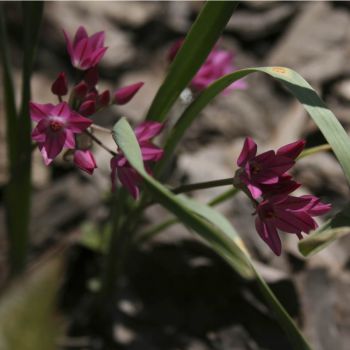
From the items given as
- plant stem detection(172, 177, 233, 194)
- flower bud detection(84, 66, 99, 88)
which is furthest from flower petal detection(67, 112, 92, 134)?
plant stem detection(172, 177, 233, 194)

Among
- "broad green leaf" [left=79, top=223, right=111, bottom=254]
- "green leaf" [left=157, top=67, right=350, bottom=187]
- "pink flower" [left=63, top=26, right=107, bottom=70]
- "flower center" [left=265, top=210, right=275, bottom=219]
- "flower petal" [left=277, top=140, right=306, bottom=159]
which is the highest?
"green leaf" [left=157, top=67, right=350, bottom=187]

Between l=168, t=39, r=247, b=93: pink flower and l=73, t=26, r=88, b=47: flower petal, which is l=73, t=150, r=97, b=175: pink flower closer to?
l=73, t=26, r=88, b=47: flower petal

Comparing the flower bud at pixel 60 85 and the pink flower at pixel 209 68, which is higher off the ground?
the flower bud at pixel 60 85

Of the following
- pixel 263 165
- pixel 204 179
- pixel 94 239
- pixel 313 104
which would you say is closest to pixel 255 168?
pixel 263 165

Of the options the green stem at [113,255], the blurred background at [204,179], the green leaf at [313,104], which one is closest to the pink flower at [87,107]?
the green leaf at [313,104]

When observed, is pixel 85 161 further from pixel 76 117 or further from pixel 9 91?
pixel 9 91

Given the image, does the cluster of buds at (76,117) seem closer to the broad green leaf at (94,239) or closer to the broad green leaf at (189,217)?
the broad green leaf at (189,217)
